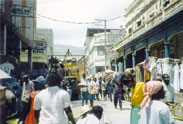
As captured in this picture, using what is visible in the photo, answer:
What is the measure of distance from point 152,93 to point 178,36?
11943mm

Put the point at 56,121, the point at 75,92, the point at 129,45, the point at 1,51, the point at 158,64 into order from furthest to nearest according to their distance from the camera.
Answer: the point at 129,45, the point at 75,92, the point at 1,51, the point at 158,64, the point at 56,121

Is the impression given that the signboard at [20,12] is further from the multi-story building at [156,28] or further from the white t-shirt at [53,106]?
→ the white t-shirt at [53,106]

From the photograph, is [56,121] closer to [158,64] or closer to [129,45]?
[158,64]

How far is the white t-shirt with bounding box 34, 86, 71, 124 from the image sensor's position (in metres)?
3.34

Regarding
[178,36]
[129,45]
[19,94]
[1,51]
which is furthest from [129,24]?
[19,94]

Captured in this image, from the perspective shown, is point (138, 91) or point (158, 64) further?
point (158, 64)

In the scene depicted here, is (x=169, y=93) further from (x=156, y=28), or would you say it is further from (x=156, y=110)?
(x=156, y=28)

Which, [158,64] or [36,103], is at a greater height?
[158,64]

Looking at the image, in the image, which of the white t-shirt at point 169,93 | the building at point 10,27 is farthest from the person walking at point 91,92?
the building at point 10,27

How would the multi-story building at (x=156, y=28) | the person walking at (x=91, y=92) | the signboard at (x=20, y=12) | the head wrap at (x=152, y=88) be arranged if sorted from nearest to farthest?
the head wrap at (x=152, y=88) → the person walking at (x=91, y=92) → the multi-story building at (x=156, y=28) → the signboard at (x=20, y=12)

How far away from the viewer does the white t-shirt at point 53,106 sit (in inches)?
131

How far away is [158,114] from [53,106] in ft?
5.35

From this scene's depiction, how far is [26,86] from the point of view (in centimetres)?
690

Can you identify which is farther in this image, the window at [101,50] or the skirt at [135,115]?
the window at [101,50]
